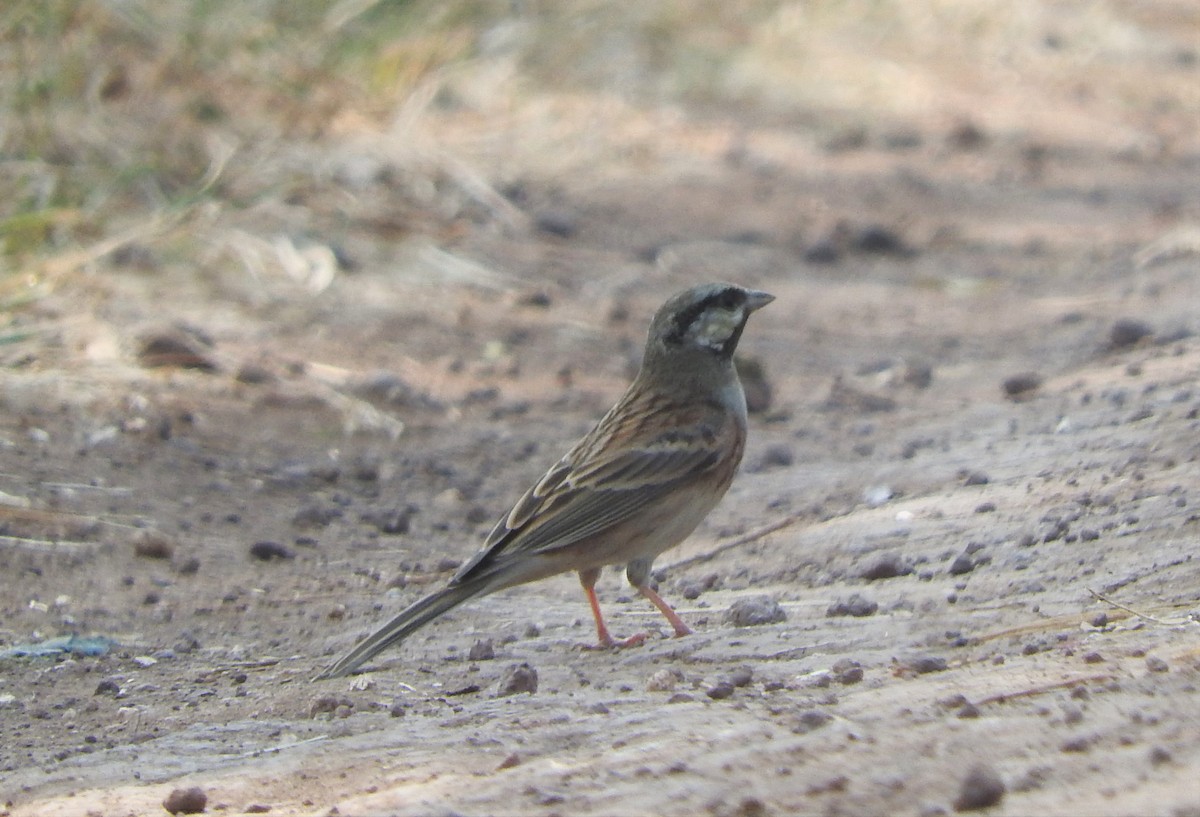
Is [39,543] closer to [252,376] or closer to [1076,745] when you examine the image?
[252,376]

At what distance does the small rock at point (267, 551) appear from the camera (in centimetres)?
643

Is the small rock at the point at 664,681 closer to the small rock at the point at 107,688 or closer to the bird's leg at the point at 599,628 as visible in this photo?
the bird's leg at the point at 599,628

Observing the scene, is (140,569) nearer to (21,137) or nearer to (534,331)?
(534,331)

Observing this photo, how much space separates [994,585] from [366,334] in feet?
14.1

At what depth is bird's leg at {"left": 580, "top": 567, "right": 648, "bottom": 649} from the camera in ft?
17.1

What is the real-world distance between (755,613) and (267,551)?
2002 mm

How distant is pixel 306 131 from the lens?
1091 cm

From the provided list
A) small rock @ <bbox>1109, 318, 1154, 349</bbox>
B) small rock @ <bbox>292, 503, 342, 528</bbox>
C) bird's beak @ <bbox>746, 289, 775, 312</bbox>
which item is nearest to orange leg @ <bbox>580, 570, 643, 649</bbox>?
bird's beak @ <bbox>746, 289, 775, 312</bbox>

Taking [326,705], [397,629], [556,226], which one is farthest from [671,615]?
[556,226]

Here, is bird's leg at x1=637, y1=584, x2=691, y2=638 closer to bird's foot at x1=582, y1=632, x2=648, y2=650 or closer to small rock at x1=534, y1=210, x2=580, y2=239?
bird's foot at x1=582, y1=632, x2=648, y2=650

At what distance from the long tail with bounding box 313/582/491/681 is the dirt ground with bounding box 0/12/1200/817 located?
6 cm

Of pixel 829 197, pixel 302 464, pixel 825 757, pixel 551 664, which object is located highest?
pixel 829 197

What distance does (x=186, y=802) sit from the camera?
400 cm

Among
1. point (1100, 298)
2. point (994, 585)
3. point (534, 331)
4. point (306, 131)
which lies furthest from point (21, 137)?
point (994, 585)
